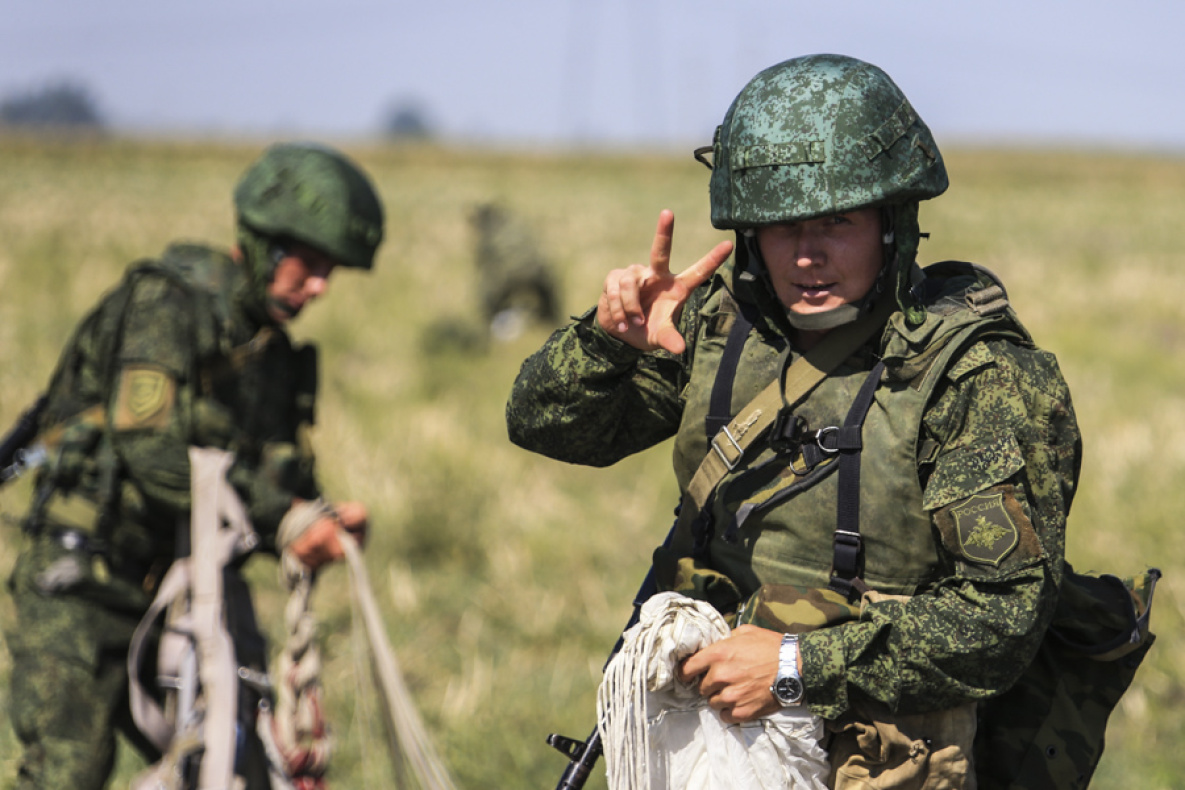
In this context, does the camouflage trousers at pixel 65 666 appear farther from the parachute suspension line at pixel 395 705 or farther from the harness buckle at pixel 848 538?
the harness buckle at pixel 848 538

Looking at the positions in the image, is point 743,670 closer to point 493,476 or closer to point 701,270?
point 701,270

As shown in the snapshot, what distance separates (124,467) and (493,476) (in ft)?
14.2

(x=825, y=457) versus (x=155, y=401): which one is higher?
(x=825, y=457)

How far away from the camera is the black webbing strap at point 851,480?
2521mm

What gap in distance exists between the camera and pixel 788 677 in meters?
2.46

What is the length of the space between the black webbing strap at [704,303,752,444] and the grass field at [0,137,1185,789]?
201 centimetres

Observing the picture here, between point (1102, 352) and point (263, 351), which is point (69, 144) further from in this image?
point (263, 351)

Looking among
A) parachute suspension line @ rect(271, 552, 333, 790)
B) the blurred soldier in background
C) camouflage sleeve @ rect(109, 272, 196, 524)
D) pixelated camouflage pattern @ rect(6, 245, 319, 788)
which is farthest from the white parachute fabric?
the blurred soldier in background

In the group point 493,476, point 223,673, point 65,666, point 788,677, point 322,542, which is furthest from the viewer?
point 493,476

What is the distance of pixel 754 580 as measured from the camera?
2.74 m

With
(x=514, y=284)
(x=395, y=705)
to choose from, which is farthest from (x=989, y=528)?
(x=514, y=284)

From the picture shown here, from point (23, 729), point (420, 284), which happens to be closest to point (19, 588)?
point (23, 729)

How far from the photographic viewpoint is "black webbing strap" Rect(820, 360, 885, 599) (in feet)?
8.27

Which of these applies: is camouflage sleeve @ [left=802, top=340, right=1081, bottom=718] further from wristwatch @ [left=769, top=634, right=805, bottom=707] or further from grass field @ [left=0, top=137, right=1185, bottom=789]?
grass field @ [left=0, top=137, right=1185, bottom=789]
